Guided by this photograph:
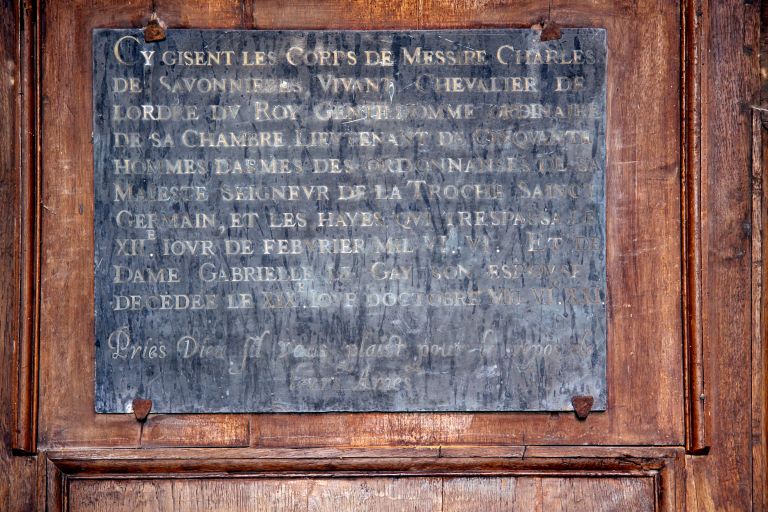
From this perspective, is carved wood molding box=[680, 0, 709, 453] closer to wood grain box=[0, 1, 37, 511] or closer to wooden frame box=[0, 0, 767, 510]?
wooden frame box=[0, 0, 767, 510]

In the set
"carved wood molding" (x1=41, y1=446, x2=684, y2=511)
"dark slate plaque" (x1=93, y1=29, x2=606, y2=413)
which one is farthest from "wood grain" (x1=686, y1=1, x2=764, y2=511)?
"dark slate plaque" (x1=93, y1=29, x2=606, y2=413)

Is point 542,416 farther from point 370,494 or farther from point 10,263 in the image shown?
point 10,263

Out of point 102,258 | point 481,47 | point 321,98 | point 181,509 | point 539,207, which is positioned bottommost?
point 181,509

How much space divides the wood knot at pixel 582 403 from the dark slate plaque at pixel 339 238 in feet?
0.05

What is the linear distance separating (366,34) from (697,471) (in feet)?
5.46

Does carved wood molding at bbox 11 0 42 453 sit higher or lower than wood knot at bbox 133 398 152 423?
higher

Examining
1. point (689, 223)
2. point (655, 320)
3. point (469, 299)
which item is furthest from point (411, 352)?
point (689, 223)

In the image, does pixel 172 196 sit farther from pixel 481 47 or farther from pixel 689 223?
pixel 689 223

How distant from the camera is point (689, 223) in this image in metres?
2.29

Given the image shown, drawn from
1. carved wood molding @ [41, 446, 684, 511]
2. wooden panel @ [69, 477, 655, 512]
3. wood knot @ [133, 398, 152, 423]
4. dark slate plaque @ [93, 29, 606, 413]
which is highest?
dark slate plaque @ [93, 29, 606, 413]

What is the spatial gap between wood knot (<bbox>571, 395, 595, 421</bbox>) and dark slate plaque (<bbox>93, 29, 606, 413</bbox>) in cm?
2

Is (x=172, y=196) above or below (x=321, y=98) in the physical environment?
below

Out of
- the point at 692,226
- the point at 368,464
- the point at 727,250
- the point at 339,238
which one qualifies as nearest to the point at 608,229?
the point at 692,226

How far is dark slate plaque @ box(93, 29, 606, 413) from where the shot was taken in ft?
7.38
